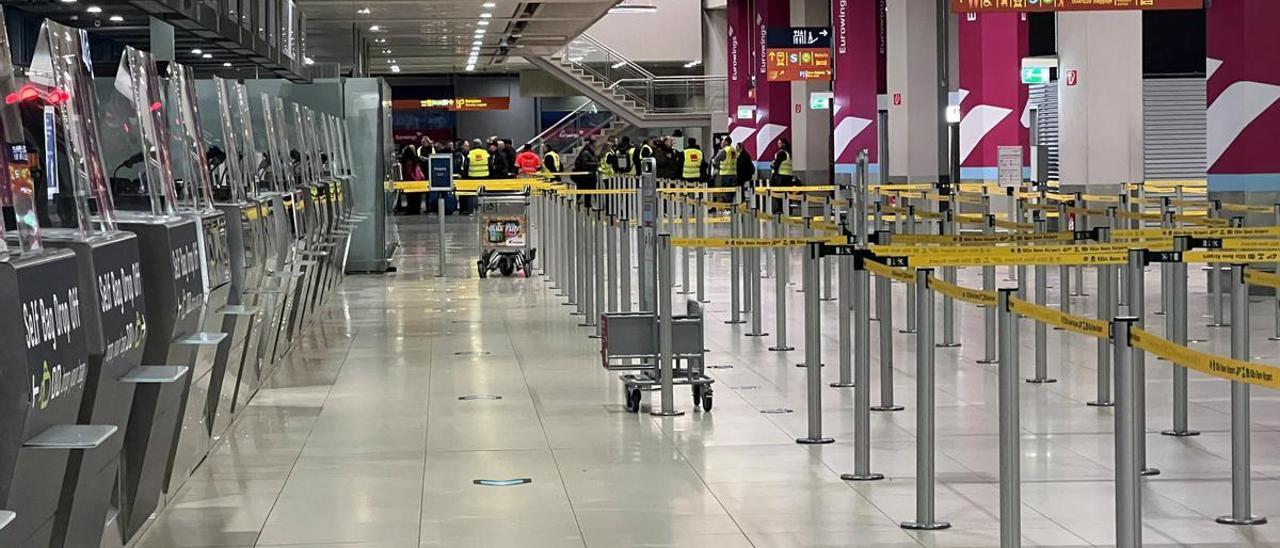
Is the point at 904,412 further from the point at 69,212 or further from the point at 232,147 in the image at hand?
the point at 69,212

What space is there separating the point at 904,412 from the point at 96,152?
208 inches

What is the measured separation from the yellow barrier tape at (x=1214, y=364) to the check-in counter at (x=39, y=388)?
2770 millimetres

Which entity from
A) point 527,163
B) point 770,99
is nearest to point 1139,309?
point 527,163

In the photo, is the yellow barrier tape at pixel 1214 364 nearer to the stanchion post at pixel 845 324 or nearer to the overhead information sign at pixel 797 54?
the stanchion post at pixel 845 324

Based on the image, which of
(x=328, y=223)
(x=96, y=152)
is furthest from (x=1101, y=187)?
(x=96, y=152)

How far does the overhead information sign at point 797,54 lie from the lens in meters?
36.0

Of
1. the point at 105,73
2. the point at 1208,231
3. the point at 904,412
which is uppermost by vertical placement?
the point at 105,73

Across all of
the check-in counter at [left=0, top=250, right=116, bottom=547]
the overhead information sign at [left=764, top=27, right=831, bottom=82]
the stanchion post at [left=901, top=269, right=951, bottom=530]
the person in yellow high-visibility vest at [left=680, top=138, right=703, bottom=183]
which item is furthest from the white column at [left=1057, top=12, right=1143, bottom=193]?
the check-in counter at [left=0, top=250, right=116, bottom=547]

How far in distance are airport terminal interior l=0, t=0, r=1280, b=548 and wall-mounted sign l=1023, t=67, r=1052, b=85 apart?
5.45ft

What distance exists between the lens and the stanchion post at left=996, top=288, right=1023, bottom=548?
554cm

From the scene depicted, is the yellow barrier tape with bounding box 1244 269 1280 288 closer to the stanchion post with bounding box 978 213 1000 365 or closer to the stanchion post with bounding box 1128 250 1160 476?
the stanchion post with bounding box 1128 250 1160 476

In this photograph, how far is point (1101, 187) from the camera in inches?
808

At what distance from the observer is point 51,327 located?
371cm

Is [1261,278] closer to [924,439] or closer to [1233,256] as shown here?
[1233,256]
